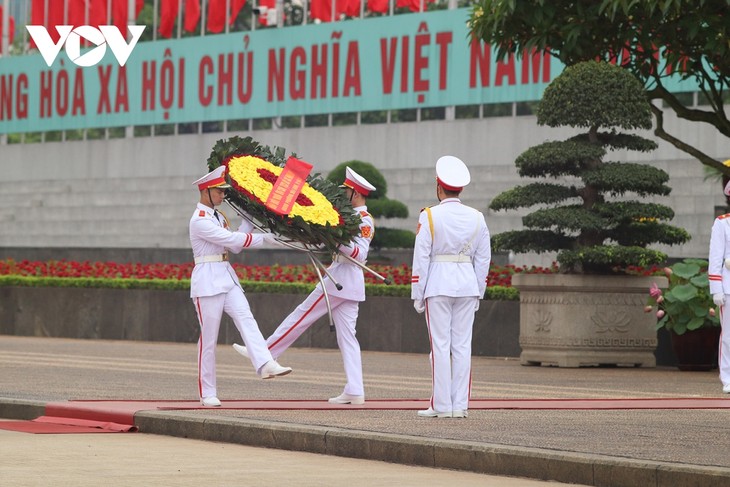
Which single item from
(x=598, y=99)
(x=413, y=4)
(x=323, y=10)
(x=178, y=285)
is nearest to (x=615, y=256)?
(x=598, y=99)

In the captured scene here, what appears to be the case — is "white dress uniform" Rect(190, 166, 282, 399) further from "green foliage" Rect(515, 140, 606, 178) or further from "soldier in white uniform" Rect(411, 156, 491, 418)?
"green foliage" Rect(515, 140, 606, 178)

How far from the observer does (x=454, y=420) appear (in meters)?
11.2

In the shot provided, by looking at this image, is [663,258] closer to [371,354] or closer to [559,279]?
[559,279]

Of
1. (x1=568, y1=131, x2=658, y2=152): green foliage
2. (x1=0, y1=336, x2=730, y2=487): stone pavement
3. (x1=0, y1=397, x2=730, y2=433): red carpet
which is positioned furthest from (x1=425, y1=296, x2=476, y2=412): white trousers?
(x1=568, y1=131, x2=658, y2=152): green foliage

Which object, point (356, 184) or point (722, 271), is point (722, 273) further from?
point (356, 184)

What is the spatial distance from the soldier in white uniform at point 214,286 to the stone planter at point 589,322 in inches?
286

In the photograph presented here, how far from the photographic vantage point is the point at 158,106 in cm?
4306

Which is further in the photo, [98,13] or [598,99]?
[98,13]

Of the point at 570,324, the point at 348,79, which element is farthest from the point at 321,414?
the point at 348,79

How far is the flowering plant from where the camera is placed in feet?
61.6

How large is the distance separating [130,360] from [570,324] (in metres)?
5.34

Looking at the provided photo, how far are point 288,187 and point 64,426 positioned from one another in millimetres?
2595

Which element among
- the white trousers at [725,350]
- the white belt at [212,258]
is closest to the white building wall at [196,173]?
the white trousers at [725,350]

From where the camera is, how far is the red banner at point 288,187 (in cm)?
1248
